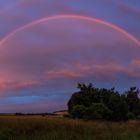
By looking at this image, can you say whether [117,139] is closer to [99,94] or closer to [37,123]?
[37,123]

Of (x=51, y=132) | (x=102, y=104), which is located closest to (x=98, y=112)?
(x=102, y=104)

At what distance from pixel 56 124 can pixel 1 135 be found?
735cm

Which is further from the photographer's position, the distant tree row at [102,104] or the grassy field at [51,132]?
the distant tree row at [102,104]

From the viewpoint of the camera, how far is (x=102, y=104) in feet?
201

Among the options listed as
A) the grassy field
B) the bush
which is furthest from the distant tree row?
the grassy field

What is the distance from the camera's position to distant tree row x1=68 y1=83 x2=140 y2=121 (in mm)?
58344

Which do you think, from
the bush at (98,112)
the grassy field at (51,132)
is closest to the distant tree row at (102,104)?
the bush at (98,112)

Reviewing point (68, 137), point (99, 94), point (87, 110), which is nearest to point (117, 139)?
point (68, 137)

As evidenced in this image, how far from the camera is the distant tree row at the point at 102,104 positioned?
191ft

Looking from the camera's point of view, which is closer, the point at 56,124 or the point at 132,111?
the point at 56,124

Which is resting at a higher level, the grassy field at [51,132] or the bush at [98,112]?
the bush at [98,112]

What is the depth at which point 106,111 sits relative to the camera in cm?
6006

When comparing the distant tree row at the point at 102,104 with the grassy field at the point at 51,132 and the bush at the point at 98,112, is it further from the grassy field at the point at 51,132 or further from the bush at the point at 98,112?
the grassy field at the point at 51,132

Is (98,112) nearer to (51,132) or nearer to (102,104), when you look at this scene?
(102,104)
